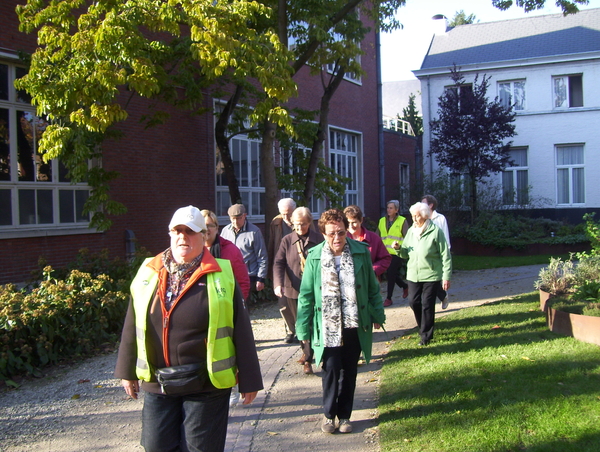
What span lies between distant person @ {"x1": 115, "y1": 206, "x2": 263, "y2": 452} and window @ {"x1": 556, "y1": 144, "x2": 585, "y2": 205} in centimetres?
2580

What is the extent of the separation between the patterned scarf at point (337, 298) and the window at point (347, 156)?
16068 millimetres

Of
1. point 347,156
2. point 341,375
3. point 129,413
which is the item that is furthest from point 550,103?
point 129,413

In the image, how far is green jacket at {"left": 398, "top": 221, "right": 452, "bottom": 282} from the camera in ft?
23.1

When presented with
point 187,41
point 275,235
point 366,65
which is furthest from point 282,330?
point 366,65

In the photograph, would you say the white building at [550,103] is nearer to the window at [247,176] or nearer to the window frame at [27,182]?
the window at [247,176]

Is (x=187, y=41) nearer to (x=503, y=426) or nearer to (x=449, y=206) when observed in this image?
(x=503, y=426)

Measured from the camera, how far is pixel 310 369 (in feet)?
20.6

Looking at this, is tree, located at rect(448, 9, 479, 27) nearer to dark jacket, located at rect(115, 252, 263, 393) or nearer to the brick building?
the brick building

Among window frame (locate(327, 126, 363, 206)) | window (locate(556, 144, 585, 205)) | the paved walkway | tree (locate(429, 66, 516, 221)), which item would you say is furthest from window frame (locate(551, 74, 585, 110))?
the paved walkway

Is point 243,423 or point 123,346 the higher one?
point 123,346

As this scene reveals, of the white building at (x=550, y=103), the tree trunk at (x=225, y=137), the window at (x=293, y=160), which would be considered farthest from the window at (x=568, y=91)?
the tree trunk at (x=225, y=137)

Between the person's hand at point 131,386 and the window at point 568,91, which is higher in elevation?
the window at point 568,91

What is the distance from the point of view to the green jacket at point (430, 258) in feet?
23.1

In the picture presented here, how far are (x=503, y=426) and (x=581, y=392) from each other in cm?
109
